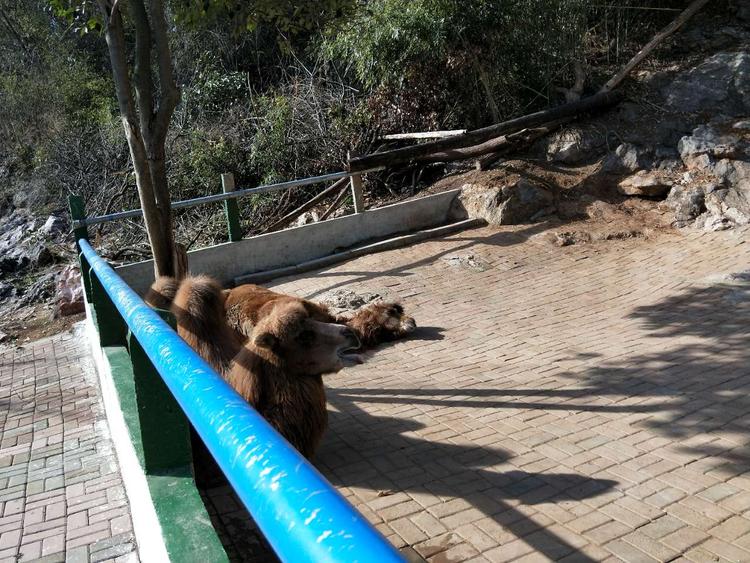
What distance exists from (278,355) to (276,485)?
3312mm

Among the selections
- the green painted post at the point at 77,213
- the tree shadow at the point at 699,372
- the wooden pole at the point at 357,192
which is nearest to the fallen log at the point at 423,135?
the wooden pole at the point at 357,192

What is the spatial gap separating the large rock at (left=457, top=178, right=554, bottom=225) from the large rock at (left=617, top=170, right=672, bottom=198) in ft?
4.14

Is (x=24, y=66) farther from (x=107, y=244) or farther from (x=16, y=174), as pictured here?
(x=107, y=244)

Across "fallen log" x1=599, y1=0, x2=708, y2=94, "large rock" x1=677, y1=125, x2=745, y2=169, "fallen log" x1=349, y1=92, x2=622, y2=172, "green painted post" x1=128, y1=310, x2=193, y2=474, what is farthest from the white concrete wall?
"green painted post" x1=128, y1=310, x2=193, y2=474

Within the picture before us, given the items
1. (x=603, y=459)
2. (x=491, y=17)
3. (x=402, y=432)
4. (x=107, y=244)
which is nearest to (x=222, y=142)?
(x=107, y=244)

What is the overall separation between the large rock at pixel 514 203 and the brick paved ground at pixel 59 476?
6952 mm

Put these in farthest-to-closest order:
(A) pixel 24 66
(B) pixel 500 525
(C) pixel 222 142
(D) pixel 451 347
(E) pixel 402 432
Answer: (A) pixel 24 66
(C) pixel 222 142
(D) pixel 451 347
(E) pixel 402 432
(B) pixel 500 525

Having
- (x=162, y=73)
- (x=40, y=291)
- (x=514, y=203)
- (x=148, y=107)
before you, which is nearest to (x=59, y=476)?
(x=148, y=107)

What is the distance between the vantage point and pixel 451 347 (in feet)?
24.8

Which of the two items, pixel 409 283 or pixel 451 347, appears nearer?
pixel 451 347

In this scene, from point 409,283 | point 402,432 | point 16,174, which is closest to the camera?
point 402,432

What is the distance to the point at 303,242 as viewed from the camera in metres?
11.4

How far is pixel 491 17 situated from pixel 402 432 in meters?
10.6

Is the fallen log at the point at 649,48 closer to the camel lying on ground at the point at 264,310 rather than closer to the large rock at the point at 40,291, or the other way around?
the camel lying on ground at the point at 264,310
